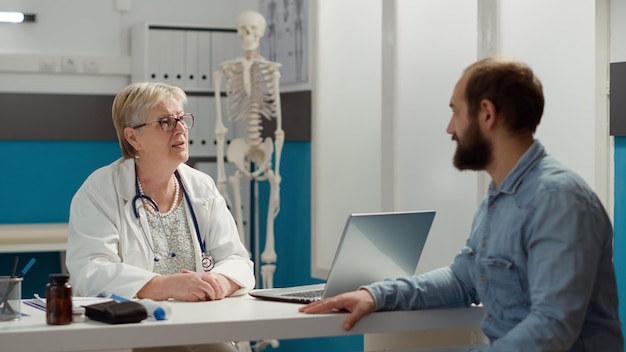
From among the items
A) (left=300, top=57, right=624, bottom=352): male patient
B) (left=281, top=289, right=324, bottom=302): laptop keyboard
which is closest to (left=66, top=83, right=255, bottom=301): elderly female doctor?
(left=281, top=289, right=324, bottom=302): laptop keyboard

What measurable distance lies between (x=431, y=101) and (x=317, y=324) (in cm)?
186

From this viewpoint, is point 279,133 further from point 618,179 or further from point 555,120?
point 618,179

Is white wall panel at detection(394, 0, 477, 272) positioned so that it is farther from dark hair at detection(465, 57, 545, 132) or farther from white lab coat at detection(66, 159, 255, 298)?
dark hair at detection(465, 57, 545, 132)

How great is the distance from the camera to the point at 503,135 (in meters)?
1.93

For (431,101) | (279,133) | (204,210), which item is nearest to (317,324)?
(204,210)

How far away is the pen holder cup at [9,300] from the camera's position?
76.8 inches

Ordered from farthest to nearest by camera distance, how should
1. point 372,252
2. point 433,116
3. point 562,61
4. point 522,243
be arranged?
point 433,116
point 562,61
point 372,252
point 522,243

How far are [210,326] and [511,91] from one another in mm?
780

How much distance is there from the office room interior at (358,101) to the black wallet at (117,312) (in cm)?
159

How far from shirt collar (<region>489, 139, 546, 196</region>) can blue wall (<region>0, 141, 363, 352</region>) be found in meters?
2.76

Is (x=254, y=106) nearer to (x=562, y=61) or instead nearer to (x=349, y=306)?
(x=562, y=61)

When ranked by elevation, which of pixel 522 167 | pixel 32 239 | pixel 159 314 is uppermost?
pixel 522 167

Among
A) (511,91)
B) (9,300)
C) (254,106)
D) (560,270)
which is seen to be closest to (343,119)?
(254,106)

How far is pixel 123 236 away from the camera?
8.43ft
